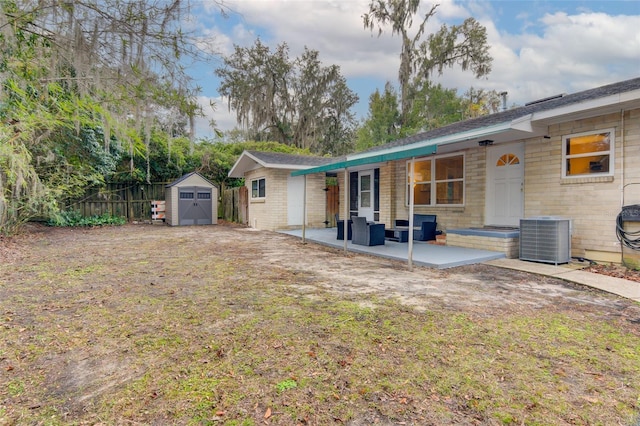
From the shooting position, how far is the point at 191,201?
15203mm

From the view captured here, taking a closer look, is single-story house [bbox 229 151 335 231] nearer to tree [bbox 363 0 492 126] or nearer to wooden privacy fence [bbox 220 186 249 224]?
wooden privacy fence [bbox 220 186 249 224]

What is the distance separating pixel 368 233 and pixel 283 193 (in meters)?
5.80

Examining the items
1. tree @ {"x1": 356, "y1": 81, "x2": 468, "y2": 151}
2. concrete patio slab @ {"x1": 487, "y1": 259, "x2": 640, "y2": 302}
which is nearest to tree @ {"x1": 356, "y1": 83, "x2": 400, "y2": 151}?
tree @ {"x1": 356, "y1": 81, "x2": 468, "y2": 151}

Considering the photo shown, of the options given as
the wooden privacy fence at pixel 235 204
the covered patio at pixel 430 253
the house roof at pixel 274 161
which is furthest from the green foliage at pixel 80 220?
the covered patio at pixel 430 253

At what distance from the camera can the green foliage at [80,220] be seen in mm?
12500

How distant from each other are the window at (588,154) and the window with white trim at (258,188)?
9905 millimetres

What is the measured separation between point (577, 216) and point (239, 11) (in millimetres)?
6879

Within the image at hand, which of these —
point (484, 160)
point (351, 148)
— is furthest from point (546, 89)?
point (484, 160)

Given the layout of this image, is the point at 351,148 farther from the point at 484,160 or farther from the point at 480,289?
the point at 480,289

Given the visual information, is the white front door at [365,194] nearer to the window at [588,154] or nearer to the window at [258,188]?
the window at [258,188]

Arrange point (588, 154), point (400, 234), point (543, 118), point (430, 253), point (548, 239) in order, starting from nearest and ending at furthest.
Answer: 1. point (548, 239)
2. point (588, 154)
3. point (543, 118)
4. point (430, 253)
5. point (400, 234)

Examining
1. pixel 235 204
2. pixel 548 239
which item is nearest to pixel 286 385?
pixel 548 239

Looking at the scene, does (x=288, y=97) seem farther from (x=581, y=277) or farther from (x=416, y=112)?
(x=581, y=277)

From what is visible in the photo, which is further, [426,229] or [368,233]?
[426,229]
